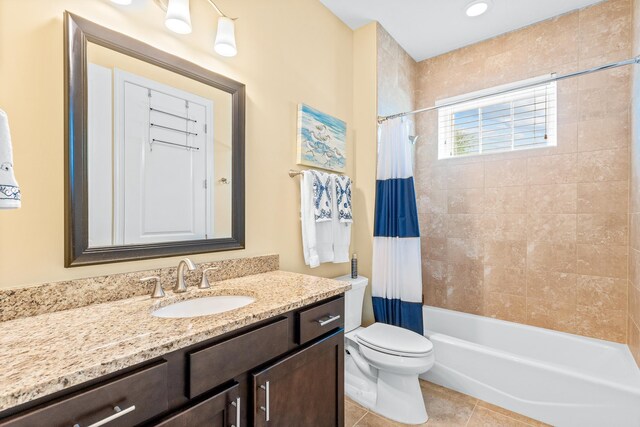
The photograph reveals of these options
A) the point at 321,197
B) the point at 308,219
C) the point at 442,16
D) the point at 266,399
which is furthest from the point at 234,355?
the point at 442,16

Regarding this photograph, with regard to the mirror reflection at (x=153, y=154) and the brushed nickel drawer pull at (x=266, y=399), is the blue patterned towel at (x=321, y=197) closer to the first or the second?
the mirror reflection at (x=153, y=154)

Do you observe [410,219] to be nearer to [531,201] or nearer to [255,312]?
[531,201]

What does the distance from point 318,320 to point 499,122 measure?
2.30 metres

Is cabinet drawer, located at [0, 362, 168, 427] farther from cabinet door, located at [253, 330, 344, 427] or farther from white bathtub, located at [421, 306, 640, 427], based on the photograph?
white bathtub, located at [421, 306, 640, 427]

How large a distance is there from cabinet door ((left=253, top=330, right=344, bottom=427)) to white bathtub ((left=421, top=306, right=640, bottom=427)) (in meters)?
1.04

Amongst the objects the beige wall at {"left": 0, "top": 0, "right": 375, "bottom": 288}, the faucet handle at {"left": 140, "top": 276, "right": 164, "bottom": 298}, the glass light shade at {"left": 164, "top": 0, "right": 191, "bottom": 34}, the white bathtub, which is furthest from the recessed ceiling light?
the faucet handle at {"left": 140, "top": 276, "right": 164, "bottom": 298}

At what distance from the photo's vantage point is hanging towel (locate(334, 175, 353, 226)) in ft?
6.71

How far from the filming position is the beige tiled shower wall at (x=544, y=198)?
2004mm

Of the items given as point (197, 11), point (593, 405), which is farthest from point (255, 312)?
point (593, 405)

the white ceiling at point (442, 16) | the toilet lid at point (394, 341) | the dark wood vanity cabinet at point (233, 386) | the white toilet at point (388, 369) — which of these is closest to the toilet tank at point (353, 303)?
the white toilet at point (388, 369)

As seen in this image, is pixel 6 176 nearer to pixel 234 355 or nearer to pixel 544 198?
pixel 234 355

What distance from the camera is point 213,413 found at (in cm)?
82

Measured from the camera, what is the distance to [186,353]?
77 cm

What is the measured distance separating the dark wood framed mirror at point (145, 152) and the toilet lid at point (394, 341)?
947 millimetres
